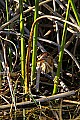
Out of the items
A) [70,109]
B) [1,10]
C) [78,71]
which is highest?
[1,10]

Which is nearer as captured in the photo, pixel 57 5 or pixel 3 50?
pixel 3 50

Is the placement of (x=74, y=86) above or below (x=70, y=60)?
below

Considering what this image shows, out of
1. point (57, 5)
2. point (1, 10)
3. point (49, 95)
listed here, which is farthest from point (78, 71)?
point (1, 10)

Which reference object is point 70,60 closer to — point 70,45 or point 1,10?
point 70,45

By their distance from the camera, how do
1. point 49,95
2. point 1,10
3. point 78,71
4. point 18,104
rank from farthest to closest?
point 1,10, point 78,71, point 49,95, point 18,104

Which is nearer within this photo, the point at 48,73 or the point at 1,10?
the point at 48,73

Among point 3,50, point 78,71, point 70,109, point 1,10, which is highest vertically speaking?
point 1,10

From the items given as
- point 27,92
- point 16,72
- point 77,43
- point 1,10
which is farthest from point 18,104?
point 1,10

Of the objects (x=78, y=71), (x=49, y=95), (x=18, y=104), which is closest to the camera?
(x=18, y=104)

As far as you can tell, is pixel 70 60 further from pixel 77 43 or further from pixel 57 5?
pixel 57 5
